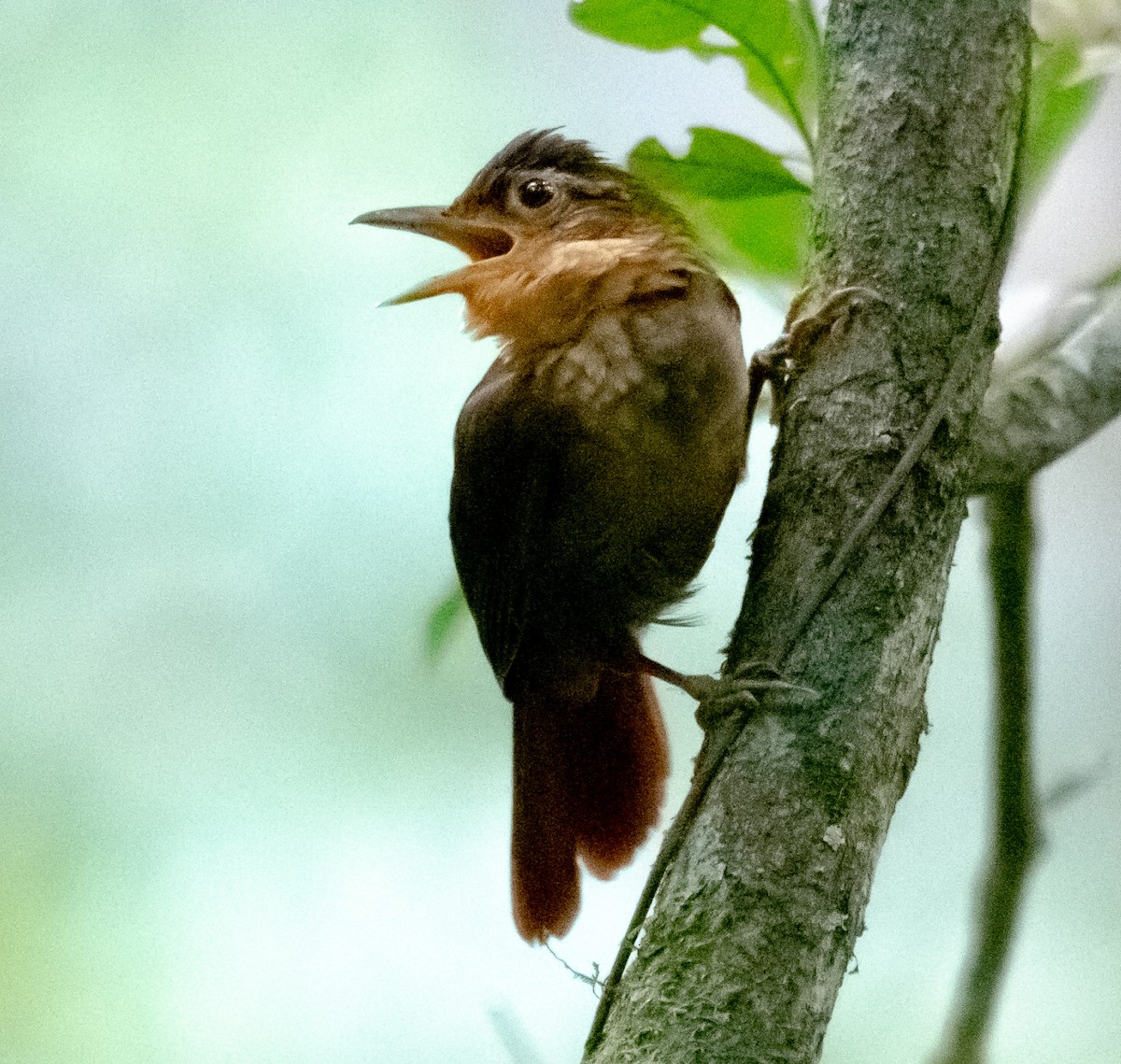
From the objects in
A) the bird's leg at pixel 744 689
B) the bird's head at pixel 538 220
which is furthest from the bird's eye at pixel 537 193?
the bird's leg at pixel 744 689

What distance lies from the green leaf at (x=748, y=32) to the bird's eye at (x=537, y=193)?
0.96 feet

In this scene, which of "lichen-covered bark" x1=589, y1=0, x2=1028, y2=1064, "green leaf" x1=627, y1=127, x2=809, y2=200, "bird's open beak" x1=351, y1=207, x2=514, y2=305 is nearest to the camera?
"lichen-covered bark" x1=589, y1=0, x2=1028, y2=1064

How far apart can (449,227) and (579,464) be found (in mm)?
576

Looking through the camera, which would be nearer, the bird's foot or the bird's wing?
the bird's foot

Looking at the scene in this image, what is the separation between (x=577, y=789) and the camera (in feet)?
7.01

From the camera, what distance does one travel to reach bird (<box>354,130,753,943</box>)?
5.66 feet

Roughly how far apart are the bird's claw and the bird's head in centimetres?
71

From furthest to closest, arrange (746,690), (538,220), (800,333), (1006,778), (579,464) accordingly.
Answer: (538,220) < (1006,778) < (579,464) < (800,333) < (746,690)

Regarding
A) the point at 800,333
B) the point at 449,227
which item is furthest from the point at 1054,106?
the point at 449,227

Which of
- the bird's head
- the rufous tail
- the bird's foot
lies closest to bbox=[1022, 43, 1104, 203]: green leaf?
the bird's foot

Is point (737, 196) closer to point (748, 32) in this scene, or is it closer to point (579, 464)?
point (748, 32)

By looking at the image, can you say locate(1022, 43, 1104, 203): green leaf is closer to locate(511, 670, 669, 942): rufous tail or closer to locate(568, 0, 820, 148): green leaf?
locate(568, 0, 820, 148): green leaf

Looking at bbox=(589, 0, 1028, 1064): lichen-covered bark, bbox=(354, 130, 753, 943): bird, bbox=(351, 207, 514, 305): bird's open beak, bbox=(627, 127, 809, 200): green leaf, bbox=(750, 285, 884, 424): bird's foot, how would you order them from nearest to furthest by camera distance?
1. bbox=(589, 0, 1028, 1064): lichen-covered bark
2. bbox=(750, 285, 884, 424): bird's foot
3. bbox=(354, 130, 753, 943): bird
4. bbox=(627, 127, 809, 200): green leaf
5. bbox=(351, 207, 514, 305): bird's open beak

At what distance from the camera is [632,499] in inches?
68.1
